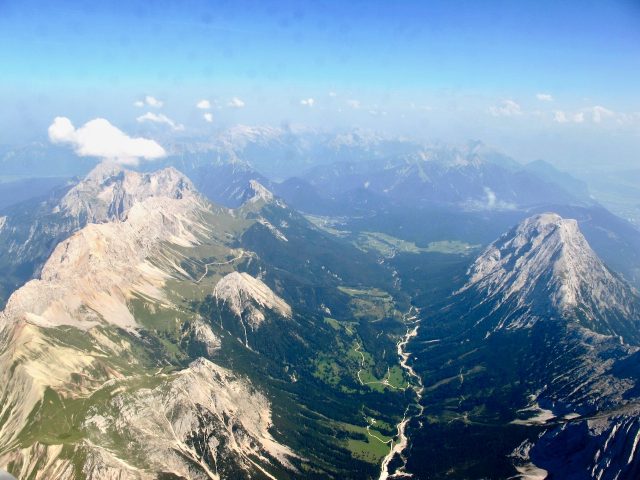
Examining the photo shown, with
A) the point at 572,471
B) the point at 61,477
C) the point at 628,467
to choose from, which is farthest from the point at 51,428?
the point at 628,467

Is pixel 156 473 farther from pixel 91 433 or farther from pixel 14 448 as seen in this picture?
pixel 14 448

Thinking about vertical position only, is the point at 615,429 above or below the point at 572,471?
above

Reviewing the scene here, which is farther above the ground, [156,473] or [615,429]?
[615,429]

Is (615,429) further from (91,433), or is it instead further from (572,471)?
(91,433)

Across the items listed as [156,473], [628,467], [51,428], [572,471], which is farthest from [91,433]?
[628,467]

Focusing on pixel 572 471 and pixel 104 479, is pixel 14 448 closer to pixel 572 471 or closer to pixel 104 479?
pixel 104 479

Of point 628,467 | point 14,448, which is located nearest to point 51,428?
point 14,448

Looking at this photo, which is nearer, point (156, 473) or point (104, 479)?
point (104, 479)
